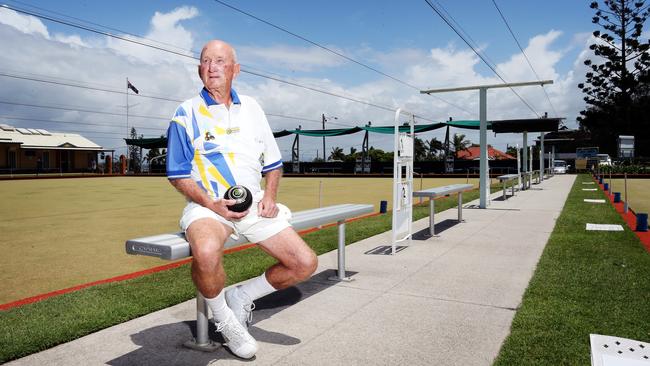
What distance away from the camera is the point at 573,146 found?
267 feet

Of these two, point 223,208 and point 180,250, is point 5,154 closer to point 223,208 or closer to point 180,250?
point 180,250

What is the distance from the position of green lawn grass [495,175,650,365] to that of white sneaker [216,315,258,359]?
4.85 ft

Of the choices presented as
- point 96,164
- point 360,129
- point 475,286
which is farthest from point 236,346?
point 96,164

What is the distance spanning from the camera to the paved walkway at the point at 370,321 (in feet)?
9.88

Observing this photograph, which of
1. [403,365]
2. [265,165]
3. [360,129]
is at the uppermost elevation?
[360,129]

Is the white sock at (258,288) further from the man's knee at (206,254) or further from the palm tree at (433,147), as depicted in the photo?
the palm tree at (433,147)

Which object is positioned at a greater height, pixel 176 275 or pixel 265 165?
pixel 265 165

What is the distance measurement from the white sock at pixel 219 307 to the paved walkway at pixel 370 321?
32 cm

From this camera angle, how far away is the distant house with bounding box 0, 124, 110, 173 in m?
44.4

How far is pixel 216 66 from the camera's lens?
118 inches

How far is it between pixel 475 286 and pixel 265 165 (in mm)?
2628

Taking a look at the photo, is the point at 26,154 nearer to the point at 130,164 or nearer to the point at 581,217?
the point at 130,164

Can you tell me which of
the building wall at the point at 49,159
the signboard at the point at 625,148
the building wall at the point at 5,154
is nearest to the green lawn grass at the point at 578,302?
the signboard at the point at 625,148

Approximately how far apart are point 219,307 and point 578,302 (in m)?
2.97
